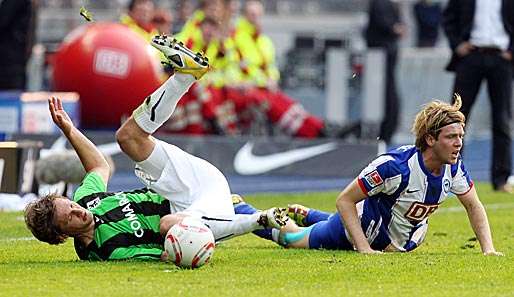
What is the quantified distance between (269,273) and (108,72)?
12.4m

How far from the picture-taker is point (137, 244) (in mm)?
9672

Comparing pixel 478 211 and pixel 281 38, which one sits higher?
pixel 478 211

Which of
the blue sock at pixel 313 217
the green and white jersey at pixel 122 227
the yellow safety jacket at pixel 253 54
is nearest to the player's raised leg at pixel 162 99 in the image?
the green and white jersey at pixel 122 227

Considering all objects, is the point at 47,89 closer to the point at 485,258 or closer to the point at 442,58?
the point at 442,58

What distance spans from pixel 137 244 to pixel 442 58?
1611 cm

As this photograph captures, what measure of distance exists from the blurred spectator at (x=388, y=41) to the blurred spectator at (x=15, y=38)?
5297mm

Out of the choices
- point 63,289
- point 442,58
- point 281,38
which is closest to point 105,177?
point 63,289

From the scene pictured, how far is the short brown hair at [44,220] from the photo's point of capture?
9.40 m

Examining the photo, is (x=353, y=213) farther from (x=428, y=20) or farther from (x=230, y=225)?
(x=428, y=20)

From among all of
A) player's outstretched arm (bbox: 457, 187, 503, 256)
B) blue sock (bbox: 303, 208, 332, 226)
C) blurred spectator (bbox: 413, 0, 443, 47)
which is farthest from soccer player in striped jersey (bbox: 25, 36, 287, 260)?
blurred spectator (bbox: 413, 0, 443, 47)

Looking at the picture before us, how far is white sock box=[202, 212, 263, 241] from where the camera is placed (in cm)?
957

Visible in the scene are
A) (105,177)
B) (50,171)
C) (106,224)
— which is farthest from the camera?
(50,171)

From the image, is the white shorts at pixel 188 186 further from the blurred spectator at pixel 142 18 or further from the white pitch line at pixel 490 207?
the blurred spectator at pixel 142 18

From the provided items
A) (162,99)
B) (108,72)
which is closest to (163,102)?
(162,99)
